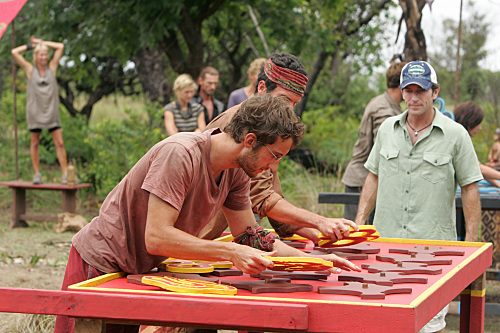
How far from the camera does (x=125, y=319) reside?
2.35m

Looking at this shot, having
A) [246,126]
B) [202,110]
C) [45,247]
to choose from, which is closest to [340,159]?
[202,110]

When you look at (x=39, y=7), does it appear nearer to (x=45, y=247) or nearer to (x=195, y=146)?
(x=45, y=247)

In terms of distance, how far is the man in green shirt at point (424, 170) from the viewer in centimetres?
423

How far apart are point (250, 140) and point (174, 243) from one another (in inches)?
20.7

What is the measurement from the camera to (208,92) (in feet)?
26.1

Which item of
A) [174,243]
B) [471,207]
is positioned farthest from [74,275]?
[471,207]

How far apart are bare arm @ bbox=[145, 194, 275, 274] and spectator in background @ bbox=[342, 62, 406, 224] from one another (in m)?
3.33

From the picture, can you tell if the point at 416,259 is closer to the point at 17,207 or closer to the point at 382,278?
the point at 382,278

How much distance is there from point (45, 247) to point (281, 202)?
5.54 m

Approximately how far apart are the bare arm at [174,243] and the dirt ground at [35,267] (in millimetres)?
2419

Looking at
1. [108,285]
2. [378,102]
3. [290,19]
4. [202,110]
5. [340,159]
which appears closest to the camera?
[108,285]

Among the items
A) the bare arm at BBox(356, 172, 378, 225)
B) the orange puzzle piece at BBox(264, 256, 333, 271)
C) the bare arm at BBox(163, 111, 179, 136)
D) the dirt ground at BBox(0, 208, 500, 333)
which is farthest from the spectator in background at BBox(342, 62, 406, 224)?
the orange puzzle piece at BBox(264, 256, 333, 271)

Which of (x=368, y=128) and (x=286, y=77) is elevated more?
(x=286, y=77)

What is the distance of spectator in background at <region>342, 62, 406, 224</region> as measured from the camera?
5648mm
